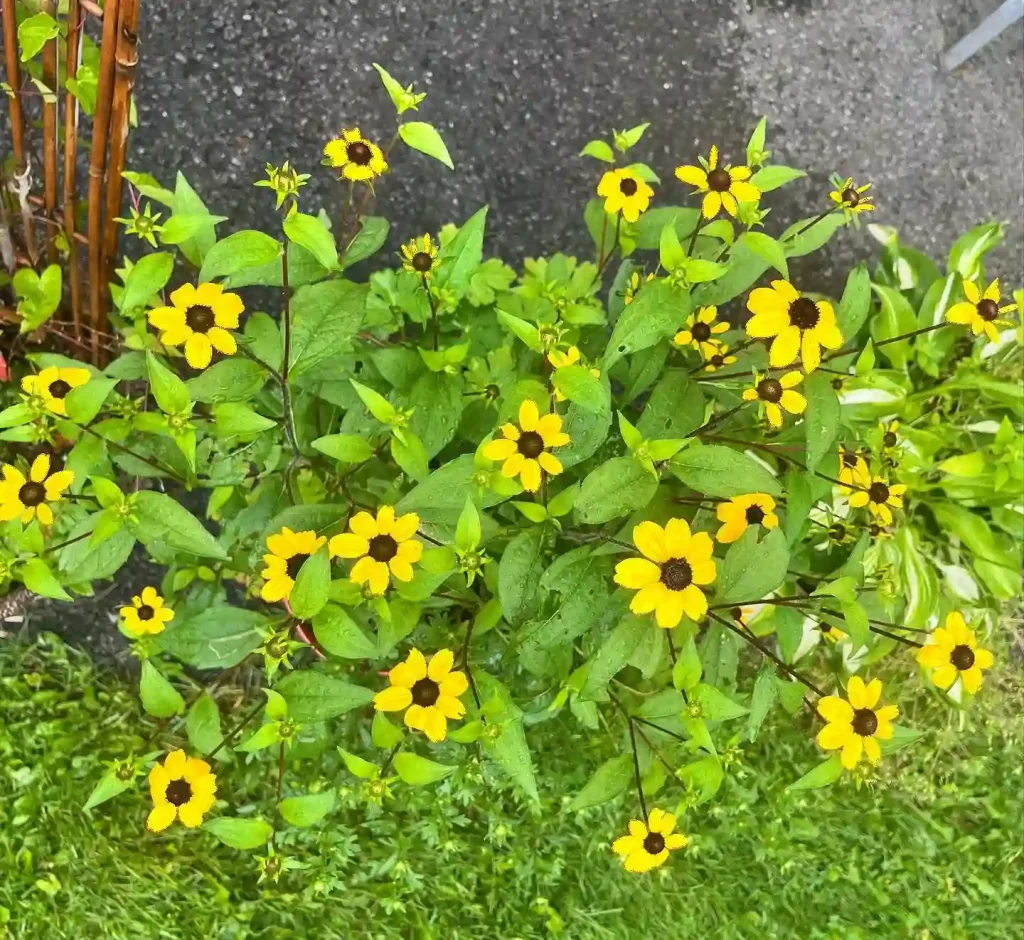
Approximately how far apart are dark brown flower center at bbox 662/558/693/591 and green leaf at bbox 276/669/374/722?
38cm

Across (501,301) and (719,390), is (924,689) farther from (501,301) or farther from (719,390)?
(501,301)

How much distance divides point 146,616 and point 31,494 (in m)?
0.28

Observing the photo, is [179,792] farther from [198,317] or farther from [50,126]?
[50,126]

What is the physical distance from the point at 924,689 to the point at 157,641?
1.49 meters

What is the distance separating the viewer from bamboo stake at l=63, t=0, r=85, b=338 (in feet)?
3.69

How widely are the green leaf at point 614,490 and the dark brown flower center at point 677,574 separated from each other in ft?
0.26

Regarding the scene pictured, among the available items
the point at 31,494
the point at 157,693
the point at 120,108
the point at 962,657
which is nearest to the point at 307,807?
the point at 157,693

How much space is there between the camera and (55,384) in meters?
1.08

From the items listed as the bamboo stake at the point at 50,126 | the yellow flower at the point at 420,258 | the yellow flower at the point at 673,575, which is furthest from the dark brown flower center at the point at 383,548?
the bamboo stake at the point at 50,126

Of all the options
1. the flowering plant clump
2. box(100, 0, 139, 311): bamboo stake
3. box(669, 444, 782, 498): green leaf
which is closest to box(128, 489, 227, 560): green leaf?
the flowering plant clump

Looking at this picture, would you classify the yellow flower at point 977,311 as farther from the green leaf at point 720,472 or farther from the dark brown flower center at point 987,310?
the green leaf at point 720,472

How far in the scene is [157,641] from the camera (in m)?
1.22

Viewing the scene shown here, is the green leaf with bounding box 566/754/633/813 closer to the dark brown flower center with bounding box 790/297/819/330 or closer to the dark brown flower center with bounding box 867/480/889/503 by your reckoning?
the dark brown flower center with bounding box 867/480/889/503

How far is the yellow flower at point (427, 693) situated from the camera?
0.96 metres
